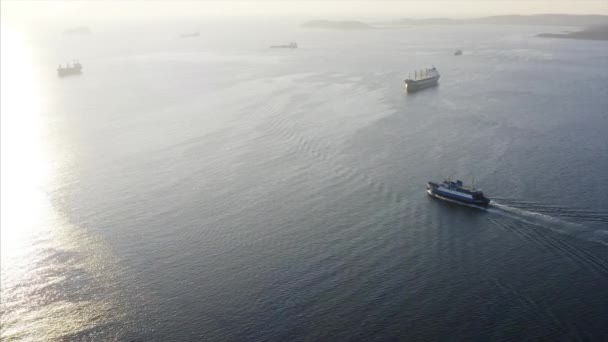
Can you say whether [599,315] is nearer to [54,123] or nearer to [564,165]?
[564,165]

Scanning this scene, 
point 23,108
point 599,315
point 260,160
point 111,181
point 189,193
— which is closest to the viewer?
point 599,315

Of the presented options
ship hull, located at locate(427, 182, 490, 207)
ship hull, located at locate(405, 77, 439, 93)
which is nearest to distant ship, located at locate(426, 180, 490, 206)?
ship hull, located at locate(427, 182, 490, 207)

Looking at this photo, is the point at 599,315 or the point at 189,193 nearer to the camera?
the point at 599,315

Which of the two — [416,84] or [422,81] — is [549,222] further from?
[422,81]

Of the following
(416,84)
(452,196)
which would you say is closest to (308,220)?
(452,196)

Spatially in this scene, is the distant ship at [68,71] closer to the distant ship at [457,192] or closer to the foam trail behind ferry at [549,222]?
the distant ship at [457,192]

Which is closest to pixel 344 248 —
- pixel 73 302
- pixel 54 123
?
pixel 73 302

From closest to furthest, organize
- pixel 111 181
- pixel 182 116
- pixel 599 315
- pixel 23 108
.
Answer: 1. pixel 599 315
2. pixel 111 181
3. pixel 182 116
4. pixel 23 108

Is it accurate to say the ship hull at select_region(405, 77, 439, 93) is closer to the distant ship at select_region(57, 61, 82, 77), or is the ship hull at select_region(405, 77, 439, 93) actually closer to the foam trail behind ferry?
the foam trail behind ferry
